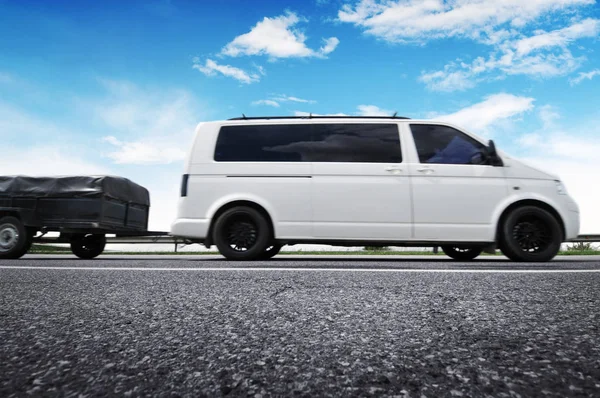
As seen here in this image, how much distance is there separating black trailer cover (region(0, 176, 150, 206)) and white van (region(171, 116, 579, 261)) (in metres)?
3.03

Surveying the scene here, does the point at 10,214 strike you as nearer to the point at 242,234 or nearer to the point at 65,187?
the point at 65,187

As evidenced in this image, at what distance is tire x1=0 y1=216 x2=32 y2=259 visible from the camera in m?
8.52

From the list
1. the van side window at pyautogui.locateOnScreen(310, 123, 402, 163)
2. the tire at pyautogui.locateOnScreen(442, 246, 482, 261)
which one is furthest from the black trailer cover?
the tire at pyautogui.locateOnScreen(442, 246, 482, 261)

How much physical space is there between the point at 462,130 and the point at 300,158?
8.20ft

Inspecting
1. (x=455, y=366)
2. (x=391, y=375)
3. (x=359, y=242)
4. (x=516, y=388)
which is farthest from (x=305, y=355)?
(x=359, y=242)

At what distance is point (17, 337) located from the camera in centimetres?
167

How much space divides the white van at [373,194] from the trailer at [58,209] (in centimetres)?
294

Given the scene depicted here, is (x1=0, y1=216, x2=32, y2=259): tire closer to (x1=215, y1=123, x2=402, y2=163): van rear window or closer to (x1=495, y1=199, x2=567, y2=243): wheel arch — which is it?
(x1=215, y1=123, x2=402, y2=163): van rear window

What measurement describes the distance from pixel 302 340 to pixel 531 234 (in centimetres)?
587

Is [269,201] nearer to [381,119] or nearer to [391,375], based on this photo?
[381,119]

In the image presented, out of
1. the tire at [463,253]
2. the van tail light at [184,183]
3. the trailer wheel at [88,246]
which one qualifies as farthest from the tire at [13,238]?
the tire at [463,253]

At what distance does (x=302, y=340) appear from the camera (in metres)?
1.59

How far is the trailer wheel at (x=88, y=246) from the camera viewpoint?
967cm

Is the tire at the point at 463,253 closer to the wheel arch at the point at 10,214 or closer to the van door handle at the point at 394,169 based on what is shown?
the van door handle at the point at 394,169
